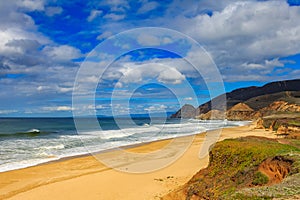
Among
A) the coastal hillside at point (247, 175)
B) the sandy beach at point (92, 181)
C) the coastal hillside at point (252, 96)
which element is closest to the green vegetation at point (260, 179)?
the coastal hillside at point (247, 175)

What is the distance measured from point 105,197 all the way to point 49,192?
2.62 meters

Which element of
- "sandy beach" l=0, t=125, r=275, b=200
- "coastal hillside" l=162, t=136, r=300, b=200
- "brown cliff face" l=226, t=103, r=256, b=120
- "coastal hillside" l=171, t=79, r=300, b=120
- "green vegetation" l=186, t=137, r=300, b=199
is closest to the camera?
"coastal hillside" l=162, t=136, r=300, b=200

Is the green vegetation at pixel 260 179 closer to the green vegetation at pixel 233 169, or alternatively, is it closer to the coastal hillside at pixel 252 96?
the green vegetation at pixel 233 169

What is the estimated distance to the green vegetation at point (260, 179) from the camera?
6.63 meters

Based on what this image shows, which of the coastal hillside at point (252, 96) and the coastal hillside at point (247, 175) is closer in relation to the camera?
the coastal hillside at point (247, 175)

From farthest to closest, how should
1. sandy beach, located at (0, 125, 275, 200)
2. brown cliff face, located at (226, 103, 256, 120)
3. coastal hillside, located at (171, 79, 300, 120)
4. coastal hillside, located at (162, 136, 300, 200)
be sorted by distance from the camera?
coastal hillside, located at (171, 79, 300, 120) < brown cliff face, located at (226, 103, 256, 120) < sandy beach, located at (0, 125, 275, 200) < coastal hillside, located at (162, 136, 300, 200)

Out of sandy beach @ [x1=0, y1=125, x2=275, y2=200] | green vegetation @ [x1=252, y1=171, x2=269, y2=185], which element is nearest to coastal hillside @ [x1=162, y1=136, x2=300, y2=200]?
green vegetation @ [x1=252, y1=171, x2=269, y2=185]

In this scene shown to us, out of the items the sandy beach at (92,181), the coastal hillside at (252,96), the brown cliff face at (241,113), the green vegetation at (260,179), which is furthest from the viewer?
the coastal hillside at (252,96)

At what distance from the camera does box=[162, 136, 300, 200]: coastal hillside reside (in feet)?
17.5

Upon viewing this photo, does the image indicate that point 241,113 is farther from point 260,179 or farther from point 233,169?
point 260,179

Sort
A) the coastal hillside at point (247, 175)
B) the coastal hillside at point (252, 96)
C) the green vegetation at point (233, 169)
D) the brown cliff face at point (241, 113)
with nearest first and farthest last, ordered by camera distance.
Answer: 1. the coastal hillside at point (247, 175)
2. the green vegetation at point (233, 169)
3. the brown cliff face at point (241, 113)
4. the coastal hillside at point (252, 96)

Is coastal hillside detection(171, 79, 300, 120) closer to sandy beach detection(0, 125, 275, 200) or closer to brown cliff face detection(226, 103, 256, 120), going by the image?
brown cliff face detection(226, 103, 256, 120)

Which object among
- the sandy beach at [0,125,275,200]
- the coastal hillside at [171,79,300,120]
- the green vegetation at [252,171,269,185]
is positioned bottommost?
the sandy beach at [0,125,275,200]

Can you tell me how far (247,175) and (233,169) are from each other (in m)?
0.96
